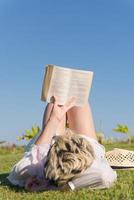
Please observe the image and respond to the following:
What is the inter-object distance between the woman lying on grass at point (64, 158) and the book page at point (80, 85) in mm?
84

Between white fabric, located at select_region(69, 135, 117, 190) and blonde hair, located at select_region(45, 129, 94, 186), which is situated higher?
blonde hair, located at select_region(45, 129, 94, 186)

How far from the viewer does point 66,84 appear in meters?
5.81

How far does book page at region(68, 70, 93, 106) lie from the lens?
5805 millimetres

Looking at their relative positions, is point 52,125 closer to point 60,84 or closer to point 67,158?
point 60,84

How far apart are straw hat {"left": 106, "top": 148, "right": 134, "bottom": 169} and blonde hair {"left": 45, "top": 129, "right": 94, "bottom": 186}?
7.37ft

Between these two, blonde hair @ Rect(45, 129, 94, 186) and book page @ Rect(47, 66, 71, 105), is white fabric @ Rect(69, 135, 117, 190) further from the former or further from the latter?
book page @ Rect(47, 66, 71, 105)

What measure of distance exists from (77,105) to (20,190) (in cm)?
110

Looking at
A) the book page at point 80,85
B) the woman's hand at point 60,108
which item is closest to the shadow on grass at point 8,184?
the woman's hand at point 60,108

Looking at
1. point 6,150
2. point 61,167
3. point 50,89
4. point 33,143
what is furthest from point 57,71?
point 6,150

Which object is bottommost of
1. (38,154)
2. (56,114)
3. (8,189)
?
(8,189)

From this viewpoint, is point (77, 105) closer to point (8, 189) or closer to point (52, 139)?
point (52, 139)

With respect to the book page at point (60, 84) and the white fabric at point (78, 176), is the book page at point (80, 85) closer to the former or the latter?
the book page at point (60, 84)

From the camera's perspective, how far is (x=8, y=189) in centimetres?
568

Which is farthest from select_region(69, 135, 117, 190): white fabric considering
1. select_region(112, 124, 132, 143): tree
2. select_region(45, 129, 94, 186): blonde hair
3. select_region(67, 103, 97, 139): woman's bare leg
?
select_region(112, 124, 132, 143): tree
